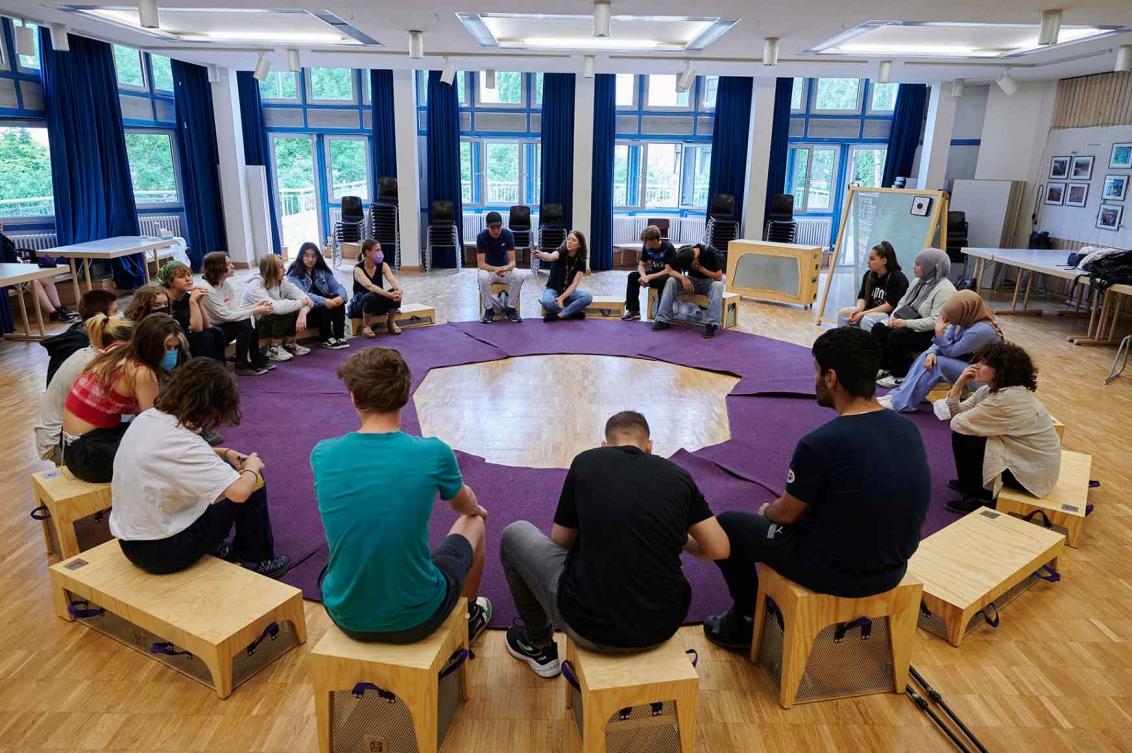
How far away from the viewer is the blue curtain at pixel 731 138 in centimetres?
1111

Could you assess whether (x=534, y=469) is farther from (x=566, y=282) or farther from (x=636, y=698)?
(x=566, y=282)

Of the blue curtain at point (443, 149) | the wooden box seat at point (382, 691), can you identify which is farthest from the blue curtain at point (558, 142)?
the wooden box seat at point (382, 691)

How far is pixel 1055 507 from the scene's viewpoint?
3342 millimetres

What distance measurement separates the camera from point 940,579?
2750 mm

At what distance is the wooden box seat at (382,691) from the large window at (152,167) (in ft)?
32.4

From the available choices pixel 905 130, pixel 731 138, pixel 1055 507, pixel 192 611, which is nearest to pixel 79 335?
pixel 192 611

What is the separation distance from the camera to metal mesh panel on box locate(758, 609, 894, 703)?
2350 millimetres

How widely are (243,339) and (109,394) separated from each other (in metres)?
2.81

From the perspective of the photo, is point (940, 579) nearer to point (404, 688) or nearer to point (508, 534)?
point (508, 534)

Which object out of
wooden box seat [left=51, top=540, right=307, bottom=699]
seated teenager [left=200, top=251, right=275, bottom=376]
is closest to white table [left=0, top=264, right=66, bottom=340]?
seated teenager [left=200, top=251, right=275, bottom=376]

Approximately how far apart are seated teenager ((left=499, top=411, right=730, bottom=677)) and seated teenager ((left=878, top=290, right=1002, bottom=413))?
10.5ft

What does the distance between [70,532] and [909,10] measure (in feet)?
22.0

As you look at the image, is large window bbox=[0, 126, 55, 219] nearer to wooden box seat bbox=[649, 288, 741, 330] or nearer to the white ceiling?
the white ceiling

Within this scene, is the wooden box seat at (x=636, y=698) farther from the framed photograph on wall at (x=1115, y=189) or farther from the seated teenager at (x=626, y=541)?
the framed photograph on wall at (x=1115, y=189)
